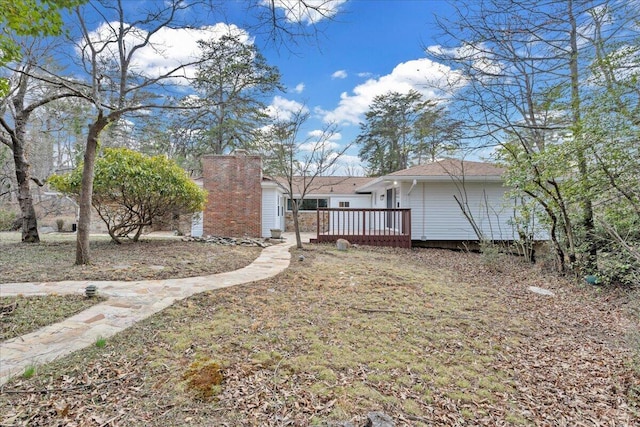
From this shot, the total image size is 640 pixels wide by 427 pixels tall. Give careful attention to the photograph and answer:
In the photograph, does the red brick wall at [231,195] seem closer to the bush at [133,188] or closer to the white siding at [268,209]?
the white siding at [268,209]

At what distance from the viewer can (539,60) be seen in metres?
6.23

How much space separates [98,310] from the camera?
12.0ft

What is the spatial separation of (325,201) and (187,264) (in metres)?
12.7

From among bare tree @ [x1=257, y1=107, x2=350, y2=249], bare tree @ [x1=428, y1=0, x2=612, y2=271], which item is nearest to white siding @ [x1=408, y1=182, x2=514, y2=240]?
bare tree @ [x1=257, y1=107, x2=350, y2=249]

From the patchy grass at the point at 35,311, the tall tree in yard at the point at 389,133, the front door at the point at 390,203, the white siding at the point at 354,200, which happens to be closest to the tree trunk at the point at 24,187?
the patchy grass at the point at 35,311

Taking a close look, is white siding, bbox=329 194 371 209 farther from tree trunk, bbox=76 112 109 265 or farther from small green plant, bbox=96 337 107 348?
small green plant, bbox=96 337 107 348

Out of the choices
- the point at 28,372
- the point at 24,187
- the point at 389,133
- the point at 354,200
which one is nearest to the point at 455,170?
the point at 354,200

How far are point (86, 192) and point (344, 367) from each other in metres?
5.72

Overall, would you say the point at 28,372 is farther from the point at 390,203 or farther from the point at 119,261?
the point at 390,203

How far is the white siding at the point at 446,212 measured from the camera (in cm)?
1119

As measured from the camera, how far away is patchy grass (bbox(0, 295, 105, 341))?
3.09 meters

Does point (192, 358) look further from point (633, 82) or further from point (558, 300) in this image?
point (633, 82)

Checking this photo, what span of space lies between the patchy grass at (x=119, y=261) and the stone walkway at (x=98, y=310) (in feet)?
1.33

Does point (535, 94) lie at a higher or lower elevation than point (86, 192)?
higher
